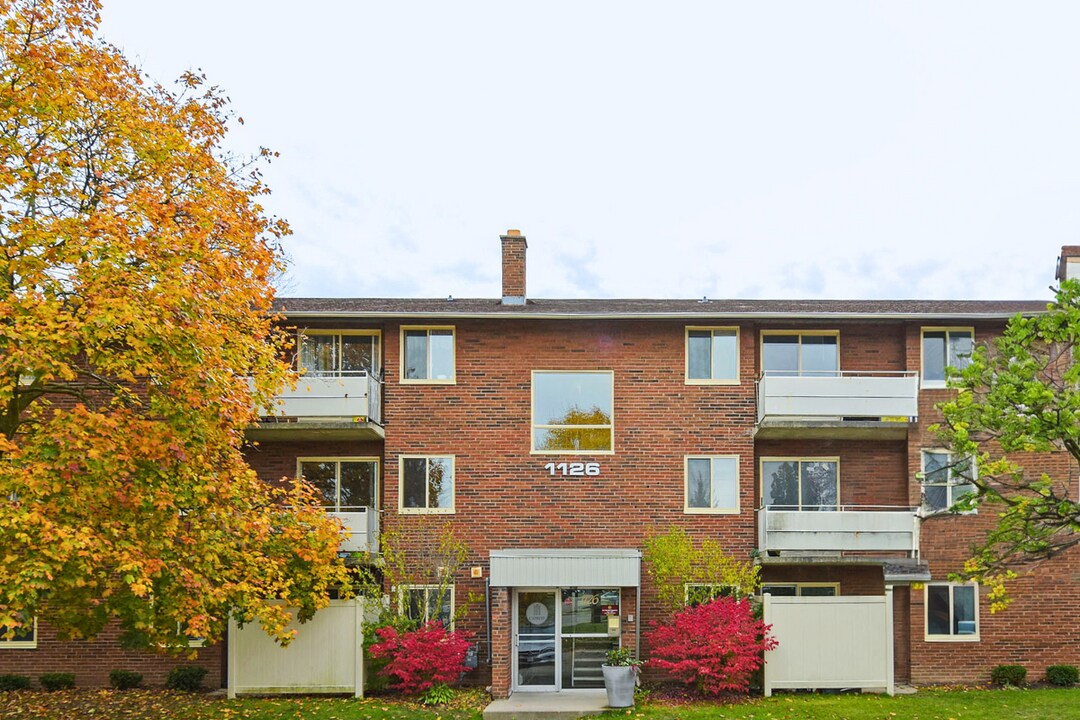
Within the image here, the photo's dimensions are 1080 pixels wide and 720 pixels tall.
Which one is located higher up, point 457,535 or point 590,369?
point 590,369

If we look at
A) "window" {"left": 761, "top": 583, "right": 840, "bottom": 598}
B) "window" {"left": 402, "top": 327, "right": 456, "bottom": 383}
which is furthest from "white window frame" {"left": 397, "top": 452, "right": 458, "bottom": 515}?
"window" {"left": 761, "top": 583, "right": 840, "bottom": 598}

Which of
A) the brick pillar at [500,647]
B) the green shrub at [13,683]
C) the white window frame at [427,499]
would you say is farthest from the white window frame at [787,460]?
the green shrub at [13,683]

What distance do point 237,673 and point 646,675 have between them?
8.16m

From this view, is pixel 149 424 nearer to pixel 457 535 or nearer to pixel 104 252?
pixel 104 252

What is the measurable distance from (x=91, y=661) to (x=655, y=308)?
14.1 m

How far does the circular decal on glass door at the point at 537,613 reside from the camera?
1925 cm

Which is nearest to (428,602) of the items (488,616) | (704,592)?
(488,616)

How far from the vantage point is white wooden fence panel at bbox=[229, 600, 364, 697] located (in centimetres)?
1848

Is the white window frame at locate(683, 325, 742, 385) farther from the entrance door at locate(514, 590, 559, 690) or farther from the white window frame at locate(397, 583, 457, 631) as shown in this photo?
the white window frame at locate(397, 583, 457, 631)

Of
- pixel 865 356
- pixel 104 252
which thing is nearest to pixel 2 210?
pixel 104 252

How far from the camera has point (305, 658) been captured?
18.6 m

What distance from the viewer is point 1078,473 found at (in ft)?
66.5

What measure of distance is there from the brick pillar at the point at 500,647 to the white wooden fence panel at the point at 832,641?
5.00 metres

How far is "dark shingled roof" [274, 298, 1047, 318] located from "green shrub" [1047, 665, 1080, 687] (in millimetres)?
7271
